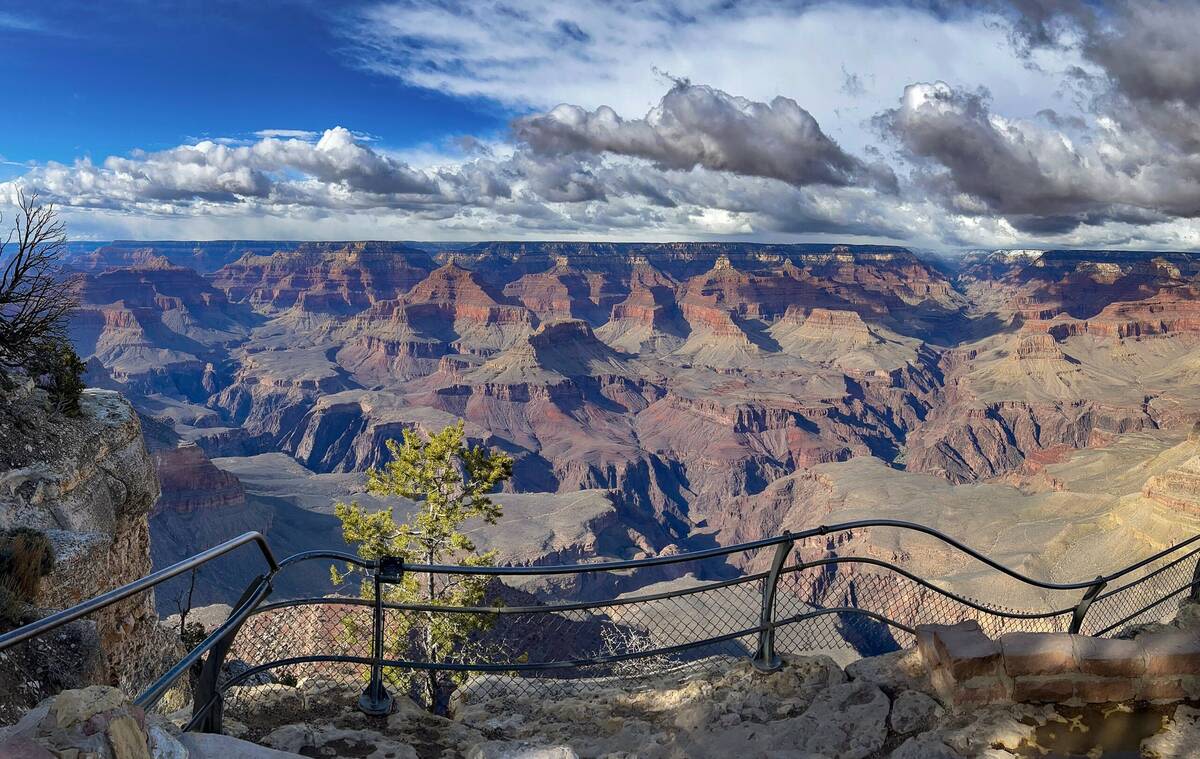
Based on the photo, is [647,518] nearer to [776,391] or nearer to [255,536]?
[776,391]

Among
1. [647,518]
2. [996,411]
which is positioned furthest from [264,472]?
[996,411]

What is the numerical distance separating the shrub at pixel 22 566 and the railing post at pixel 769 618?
7.62 meters

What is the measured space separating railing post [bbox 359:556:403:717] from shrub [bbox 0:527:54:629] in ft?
13.7

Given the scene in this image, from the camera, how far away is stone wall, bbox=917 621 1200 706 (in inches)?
248

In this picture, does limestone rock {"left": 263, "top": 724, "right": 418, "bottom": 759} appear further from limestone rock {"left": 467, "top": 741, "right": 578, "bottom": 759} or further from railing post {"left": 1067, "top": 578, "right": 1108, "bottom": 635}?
railing post {"left": 1067, "top": 578, "right": 1108, "bottom": 635}

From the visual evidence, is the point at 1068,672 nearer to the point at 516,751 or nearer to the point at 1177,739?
the point at 1177,739

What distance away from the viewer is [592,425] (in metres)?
186

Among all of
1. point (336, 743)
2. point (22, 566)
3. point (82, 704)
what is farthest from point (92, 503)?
point (82, 704)

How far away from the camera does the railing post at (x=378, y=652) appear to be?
572cm

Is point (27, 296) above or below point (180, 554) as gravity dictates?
above

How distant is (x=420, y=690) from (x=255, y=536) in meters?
15.2

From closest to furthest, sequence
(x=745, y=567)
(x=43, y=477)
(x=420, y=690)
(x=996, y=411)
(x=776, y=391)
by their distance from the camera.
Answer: (x=43, y=477) → (x=420, y=690) → (x=745, y=567) → (x=996, y=411) → (x=776, y=391)

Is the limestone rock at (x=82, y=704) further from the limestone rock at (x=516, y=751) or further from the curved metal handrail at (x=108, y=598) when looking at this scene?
the limestone rock at (x=516, y=751)

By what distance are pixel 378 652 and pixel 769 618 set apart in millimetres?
3554
